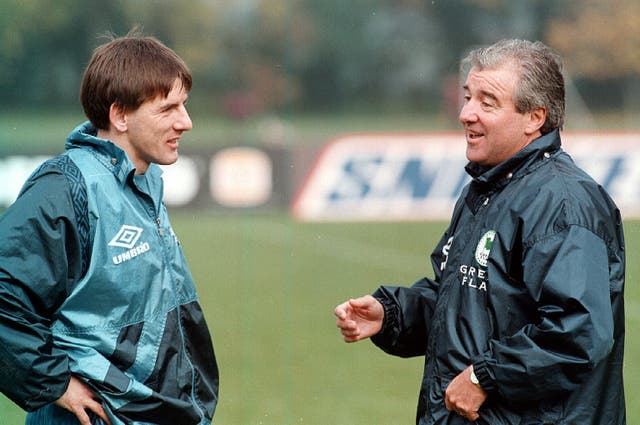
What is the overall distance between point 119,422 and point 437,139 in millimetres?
12333

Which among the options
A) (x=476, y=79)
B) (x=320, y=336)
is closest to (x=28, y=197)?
(x=476, y=79)

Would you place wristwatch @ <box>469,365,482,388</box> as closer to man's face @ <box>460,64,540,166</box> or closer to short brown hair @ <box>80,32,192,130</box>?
man's face @ <box>460,64,540,166</box>

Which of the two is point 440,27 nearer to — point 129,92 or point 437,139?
point 437,139

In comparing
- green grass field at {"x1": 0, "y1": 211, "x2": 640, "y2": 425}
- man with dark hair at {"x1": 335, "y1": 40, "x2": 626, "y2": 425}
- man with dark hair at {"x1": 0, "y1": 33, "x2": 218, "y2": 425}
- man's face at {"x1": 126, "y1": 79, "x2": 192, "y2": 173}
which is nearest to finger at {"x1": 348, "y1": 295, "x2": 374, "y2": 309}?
man with dark hair at {"x1": 335, "y1": 40, "x2": 626, "y2": 425}

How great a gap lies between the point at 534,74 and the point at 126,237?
1054 mm

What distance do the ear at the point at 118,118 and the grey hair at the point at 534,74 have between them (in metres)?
0.88

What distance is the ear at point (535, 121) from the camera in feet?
8.29

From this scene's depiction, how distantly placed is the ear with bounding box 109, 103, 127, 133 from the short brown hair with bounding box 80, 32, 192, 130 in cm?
1

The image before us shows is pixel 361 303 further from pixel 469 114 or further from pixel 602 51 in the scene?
pixel 602 51

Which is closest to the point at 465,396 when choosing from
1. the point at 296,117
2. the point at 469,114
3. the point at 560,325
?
the point at 560,325

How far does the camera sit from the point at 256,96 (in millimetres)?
23031

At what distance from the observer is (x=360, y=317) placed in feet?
9.14

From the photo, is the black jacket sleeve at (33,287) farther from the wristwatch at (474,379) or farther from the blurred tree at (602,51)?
the blurred tree at (602,51)

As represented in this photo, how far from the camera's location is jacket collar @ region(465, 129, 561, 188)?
2.48m
